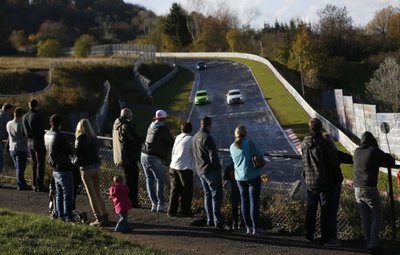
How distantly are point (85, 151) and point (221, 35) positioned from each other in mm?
109420

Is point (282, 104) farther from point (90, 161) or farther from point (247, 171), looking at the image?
point (247, 171)

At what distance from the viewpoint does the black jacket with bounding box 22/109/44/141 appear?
40.7ft

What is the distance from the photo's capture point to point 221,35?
117438 millimetres

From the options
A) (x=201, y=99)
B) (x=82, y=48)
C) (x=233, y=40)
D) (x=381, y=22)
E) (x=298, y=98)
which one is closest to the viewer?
(x=298, y=98)

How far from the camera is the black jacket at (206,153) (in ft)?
32.0

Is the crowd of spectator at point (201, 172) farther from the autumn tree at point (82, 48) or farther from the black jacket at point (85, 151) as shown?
the autumn tree at point (82, 48)

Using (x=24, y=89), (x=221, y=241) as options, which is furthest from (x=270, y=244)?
(x=24, y=89)

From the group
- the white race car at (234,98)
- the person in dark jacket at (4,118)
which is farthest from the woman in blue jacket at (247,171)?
the white race car at (234,98)

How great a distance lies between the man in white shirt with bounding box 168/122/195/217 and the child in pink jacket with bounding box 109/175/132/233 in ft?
3.87

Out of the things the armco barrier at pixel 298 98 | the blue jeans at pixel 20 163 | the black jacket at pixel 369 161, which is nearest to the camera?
the black jacket at pixel 369 161

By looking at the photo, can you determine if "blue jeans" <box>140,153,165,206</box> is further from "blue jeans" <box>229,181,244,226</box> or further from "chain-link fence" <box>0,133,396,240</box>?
"blue jeans" <box>229,181,244,226</box>

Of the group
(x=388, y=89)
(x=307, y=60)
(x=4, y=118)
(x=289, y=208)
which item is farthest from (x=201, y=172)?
(x=307, y=60)

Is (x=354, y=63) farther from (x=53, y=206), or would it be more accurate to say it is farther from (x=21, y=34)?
(x=53, y=206)

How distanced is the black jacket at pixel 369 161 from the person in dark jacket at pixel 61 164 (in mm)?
5001
